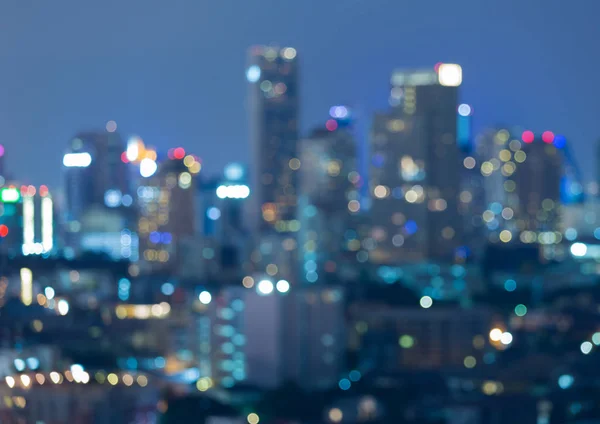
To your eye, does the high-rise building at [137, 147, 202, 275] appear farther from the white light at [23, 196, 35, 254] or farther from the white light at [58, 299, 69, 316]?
the white light at [58, 299, 69, 316]

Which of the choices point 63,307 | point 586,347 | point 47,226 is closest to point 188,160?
point 47,226

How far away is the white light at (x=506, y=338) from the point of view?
15273 millimetres

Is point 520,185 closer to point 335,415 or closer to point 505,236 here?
point 505,236

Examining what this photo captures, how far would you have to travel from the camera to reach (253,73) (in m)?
26.1

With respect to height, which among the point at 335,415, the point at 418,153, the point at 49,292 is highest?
the point at 418,153

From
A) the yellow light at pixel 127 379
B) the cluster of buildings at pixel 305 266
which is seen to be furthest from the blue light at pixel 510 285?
the yellow light at pixel 127 379

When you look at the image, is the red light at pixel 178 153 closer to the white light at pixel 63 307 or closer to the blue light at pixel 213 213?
the blue light at pixel 213 213

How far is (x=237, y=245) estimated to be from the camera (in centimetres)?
2153

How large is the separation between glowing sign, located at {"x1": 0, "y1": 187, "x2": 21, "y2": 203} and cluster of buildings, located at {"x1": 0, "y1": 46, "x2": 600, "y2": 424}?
4 cm

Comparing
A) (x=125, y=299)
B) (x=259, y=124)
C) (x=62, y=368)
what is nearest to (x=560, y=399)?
(x=62, y=368)

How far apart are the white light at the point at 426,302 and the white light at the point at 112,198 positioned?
5225 millimetres

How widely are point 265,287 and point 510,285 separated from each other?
24.0 ft

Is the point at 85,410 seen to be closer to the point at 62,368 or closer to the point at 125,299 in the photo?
the point at 62,368

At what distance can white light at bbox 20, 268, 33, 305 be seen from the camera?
14534 mm
